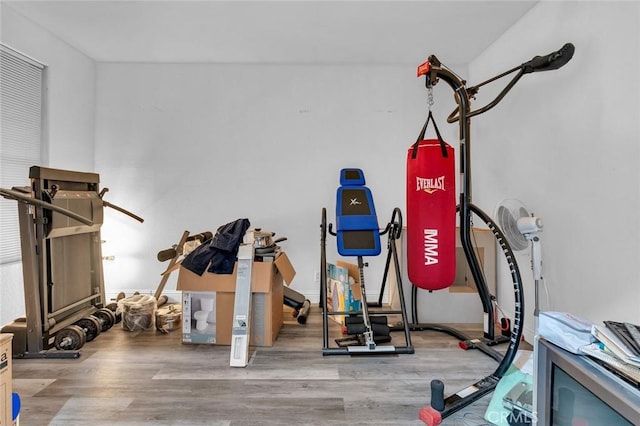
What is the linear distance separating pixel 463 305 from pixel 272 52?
10.1 feet

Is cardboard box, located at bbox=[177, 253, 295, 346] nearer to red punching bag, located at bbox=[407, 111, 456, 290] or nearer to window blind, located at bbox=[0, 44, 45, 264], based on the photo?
red punching bag, located at bbox=[407, 111, 456, 290]

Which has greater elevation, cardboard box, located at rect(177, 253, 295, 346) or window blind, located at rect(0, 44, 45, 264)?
window blind, located at rect(0, 44, 45, 264)

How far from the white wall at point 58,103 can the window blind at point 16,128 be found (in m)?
0.06

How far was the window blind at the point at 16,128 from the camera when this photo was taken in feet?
9.25

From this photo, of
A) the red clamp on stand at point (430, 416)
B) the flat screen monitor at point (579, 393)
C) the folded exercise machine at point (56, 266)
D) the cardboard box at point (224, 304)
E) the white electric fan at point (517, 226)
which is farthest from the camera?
the cardboard box at point (224, 304)

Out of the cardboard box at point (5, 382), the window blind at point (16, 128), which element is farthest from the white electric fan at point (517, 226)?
the window blind at point (16, 128)

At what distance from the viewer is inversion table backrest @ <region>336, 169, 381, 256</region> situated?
2637 millimetres

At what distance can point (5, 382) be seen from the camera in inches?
52.2

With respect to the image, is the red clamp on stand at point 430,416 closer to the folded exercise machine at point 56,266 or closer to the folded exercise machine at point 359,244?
the folded exercise machine at point 359,244

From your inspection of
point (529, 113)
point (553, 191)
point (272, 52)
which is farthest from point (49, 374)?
point (529, 113)

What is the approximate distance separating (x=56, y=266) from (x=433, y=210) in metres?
2.80

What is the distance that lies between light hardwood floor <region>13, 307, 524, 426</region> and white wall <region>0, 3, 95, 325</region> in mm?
888

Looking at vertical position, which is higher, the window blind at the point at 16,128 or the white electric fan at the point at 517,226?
the window blind at the point at 16,128

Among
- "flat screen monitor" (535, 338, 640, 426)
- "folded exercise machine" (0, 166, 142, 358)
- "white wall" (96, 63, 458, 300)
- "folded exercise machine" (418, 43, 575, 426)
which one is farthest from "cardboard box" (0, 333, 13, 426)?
"white wall" (96, 63, 458, 300)
